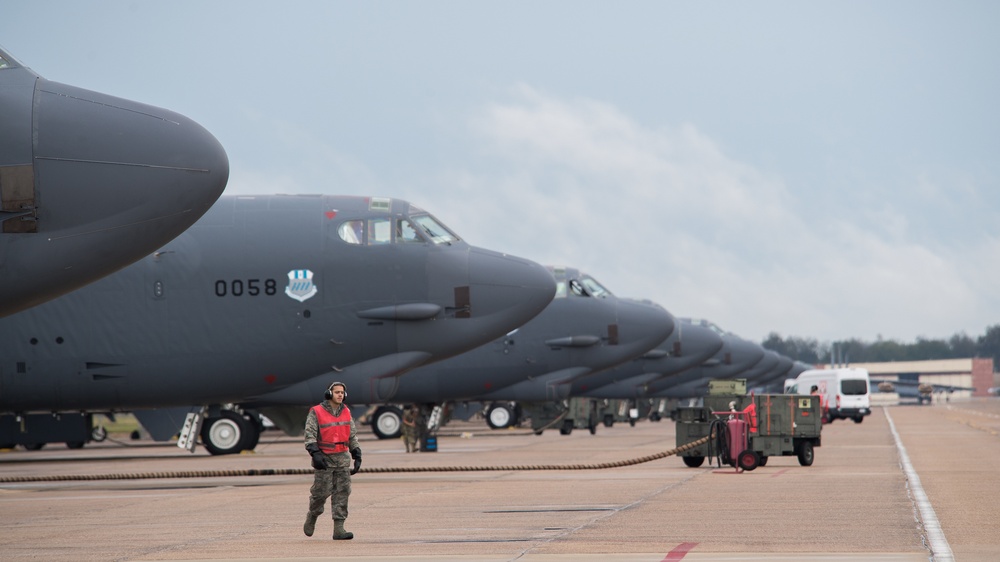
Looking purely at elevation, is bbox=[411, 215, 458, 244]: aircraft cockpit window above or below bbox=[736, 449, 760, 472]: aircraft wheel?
above

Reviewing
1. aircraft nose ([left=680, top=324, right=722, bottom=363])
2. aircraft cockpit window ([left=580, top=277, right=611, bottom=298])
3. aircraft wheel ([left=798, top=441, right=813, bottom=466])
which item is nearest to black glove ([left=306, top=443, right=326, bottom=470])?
aircraft wheel ([left=798, top=441, right=813, bottom=466])

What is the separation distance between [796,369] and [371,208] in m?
115

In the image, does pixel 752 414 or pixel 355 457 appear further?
pixel 752 414

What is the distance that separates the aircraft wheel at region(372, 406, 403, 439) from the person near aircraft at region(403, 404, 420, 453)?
10.0m

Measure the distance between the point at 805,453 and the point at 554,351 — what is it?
1597cm

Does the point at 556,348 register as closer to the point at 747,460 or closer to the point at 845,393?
the point at 747,460

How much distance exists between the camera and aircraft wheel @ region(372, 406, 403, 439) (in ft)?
166

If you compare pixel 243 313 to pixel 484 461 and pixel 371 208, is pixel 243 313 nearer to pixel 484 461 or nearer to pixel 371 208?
pixel 371 208

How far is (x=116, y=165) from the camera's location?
15219mm

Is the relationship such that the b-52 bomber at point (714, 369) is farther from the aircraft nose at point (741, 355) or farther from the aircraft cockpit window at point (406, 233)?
the aircraft cockpit window at point (406, 233)

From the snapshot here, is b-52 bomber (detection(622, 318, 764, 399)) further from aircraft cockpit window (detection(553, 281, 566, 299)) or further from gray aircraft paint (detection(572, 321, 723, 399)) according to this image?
aircraft cockpit window (detection(553, 281, 566, 299))

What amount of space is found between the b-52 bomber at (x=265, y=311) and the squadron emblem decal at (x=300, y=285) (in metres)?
0.02

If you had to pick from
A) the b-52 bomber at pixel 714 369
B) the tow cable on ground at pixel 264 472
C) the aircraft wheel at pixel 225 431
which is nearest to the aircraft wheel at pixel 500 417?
the b-52 bomber at pixel 714 369

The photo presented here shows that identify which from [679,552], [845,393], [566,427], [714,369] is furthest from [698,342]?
[679,552]
